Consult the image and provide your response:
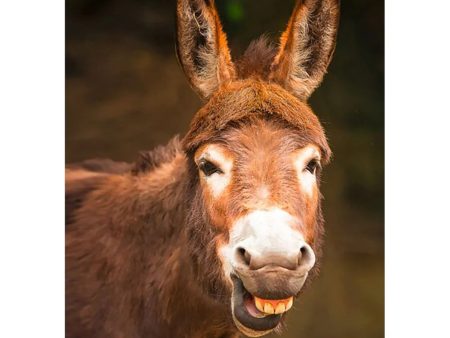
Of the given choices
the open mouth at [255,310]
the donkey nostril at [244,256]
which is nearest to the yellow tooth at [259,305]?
the open mouth at [255,310]

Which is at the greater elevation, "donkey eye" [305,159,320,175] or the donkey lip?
"donkey eye" [305,159,320,175]

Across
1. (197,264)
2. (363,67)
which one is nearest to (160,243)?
(197,264)

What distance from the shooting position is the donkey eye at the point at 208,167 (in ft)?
5.52

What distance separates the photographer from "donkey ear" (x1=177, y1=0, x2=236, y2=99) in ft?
5.90

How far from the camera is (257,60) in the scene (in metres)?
1.81

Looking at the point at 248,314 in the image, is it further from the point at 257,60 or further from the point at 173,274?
the point at 257,60

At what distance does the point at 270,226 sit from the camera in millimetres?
1533

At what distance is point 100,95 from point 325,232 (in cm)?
76

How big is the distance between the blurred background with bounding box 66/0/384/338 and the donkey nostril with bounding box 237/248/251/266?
372 mm

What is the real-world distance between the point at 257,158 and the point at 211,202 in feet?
0.55
